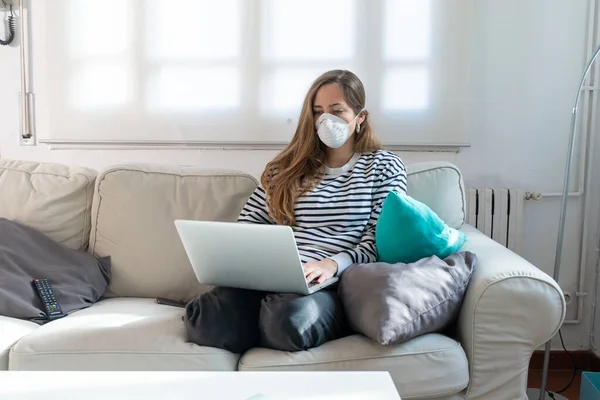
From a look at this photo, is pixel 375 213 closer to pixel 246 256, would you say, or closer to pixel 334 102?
pixel 334 102

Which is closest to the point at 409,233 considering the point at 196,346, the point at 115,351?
the point at 196,346

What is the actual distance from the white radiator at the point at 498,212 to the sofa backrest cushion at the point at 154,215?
2.77 feet

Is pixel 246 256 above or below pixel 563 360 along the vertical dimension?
above

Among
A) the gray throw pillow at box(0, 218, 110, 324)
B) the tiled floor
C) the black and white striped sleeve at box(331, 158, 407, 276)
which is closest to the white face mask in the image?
the black and white striped sleeve at box(331, 158, 407, 276)

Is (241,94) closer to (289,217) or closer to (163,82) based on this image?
(163,82)

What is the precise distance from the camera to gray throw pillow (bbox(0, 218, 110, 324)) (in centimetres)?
164

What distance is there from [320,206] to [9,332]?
90 cm

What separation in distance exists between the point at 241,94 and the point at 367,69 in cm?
50

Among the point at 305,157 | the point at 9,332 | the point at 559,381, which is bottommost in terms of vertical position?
the point at 559,381

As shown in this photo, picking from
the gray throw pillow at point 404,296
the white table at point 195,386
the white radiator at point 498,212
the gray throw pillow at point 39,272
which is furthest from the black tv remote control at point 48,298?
the white radiator at point 498,212

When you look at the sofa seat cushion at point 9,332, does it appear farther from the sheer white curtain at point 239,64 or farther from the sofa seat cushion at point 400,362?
the sheer white curtain at point 239,64

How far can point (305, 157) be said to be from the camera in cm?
190

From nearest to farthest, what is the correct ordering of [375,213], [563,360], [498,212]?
1. [375,213]
2. [498,212]
3. [563,360]

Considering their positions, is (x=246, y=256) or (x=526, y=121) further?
(x=526, y=121)
